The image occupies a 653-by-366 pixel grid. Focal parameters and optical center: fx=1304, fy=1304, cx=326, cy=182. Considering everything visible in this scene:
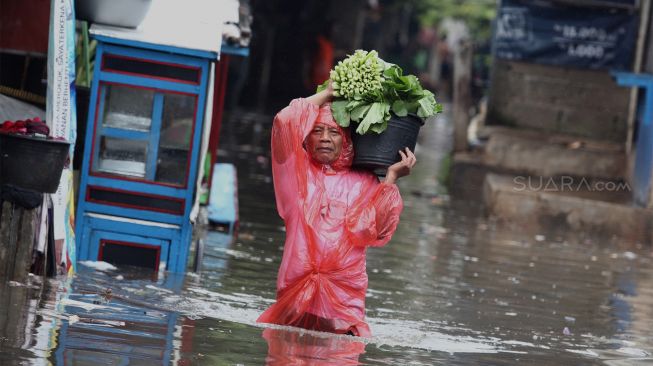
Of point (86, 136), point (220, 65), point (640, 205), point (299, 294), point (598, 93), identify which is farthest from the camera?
point (598, 93)

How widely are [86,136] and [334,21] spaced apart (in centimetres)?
2845

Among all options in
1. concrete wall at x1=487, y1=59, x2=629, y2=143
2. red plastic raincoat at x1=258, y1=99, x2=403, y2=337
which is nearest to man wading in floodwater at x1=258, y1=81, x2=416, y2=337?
red plastic raincoat at x1=258, y1=99, x2=403, y2=337

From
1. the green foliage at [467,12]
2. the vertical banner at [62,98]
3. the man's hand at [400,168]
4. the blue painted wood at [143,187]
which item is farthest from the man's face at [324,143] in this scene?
the green foliage at [467,12]

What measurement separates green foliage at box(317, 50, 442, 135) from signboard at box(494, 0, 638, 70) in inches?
560

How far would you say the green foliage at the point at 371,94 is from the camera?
8.01 meters

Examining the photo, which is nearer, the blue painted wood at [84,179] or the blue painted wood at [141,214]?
the blue painted wood at [84,179]

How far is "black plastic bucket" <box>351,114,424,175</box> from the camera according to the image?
317 inches

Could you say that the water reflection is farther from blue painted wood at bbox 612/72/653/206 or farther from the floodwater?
blue painted wood at bbox 612/72/653/206

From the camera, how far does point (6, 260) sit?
9.18 meters

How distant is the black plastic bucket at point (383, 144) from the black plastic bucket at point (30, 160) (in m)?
2.33

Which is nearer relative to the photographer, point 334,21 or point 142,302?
point 142,302

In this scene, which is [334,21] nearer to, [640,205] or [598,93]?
[598,93]

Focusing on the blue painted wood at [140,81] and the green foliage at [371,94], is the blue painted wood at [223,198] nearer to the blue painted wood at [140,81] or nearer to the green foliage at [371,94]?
the blue painted wood at [140,81]

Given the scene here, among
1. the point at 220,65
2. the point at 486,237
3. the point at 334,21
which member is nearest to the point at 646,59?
the point at 486,237
